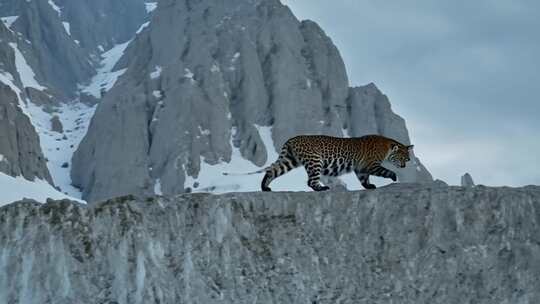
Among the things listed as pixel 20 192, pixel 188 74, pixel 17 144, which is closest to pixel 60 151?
pixel 188 74

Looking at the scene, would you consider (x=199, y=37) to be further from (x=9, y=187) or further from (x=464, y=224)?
(x=464, y=224)

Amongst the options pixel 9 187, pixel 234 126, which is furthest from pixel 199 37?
pixel 9 187

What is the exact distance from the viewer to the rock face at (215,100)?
158 meters

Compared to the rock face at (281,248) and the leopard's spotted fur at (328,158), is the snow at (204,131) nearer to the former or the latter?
the leopard's spotted fur at (328,158)

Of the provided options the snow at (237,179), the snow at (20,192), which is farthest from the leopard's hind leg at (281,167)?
the snow at (237,179)

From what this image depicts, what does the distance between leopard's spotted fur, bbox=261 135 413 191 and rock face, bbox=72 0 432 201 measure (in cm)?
12221

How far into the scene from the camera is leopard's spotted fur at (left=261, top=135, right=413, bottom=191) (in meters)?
26.8

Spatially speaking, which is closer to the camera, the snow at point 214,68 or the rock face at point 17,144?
the rock face at point 17,144

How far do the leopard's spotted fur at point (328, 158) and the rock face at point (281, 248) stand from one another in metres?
0.73

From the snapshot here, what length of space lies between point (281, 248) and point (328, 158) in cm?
290

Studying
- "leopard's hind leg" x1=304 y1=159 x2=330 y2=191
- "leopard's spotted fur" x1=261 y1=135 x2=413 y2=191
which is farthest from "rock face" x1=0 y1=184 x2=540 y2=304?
"leopard's hind leg" x1=304 y1=159 x2=330 y2=191

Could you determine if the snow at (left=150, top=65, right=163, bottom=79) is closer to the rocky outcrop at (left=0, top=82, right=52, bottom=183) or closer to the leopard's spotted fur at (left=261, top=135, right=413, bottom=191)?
the rocky outcrop at (left=0, top=82, right=52, bottom=183)

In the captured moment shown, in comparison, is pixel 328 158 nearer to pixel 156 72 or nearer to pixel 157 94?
pixel 157 94

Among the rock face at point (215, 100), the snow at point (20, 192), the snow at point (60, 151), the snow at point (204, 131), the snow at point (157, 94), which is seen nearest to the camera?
the snow at point (20, 192)
